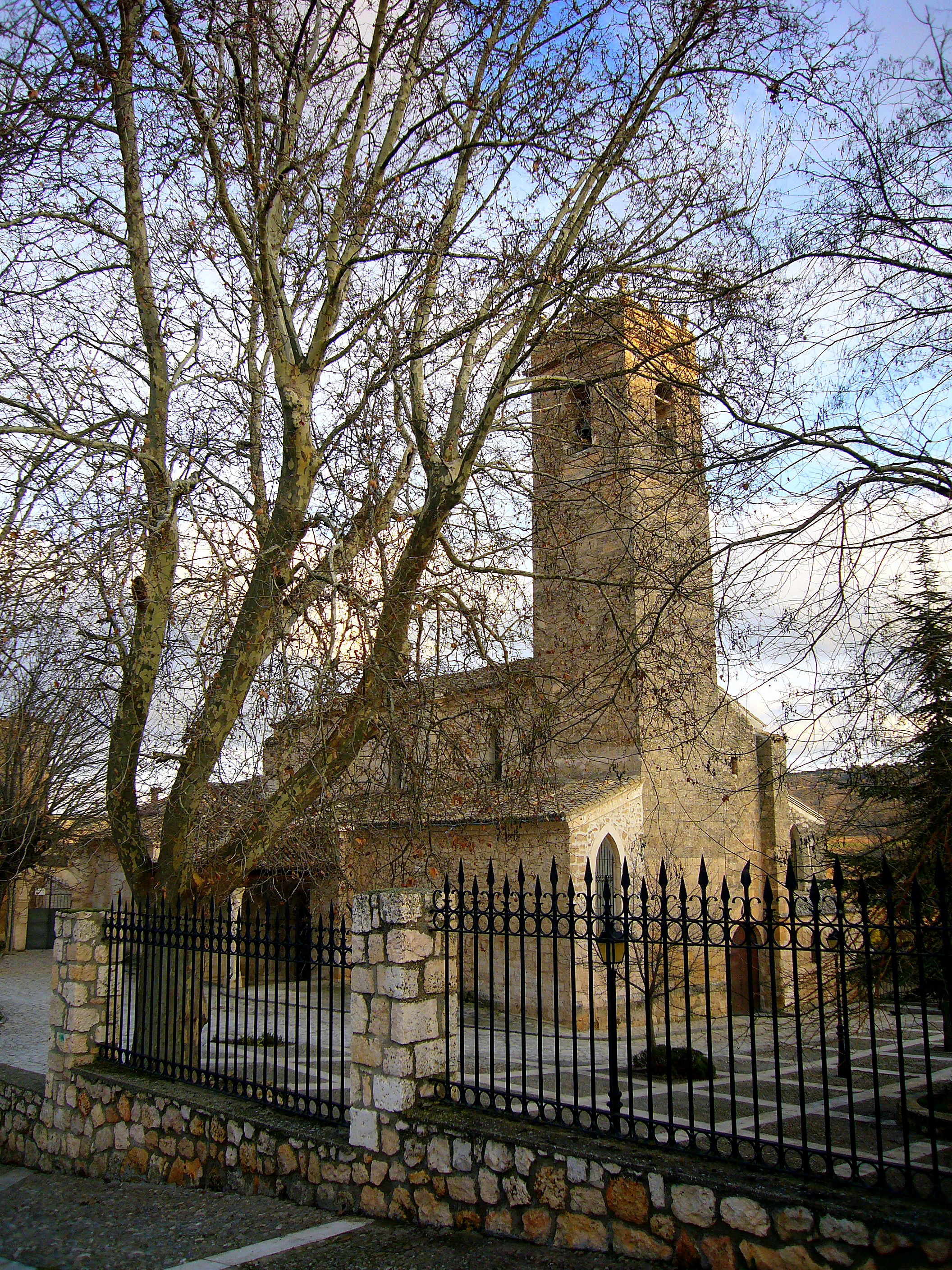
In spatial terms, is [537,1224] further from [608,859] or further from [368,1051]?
[608,859]

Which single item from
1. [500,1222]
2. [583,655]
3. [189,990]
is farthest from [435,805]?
[500,1222]

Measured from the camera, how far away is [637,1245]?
4.21 m

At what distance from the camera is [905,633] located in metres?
5.93

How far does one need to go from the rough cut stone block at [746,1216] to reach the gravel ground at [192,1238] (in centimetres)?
67

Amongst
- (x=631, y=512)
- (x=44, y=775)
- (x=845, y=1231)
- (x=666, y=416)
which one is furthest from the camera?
(x=44, y=775)

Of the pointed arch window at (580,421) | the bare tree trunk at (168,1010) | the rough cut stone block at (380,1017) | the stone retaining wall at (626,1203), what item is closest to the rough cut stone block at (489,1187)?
the stone retaining wall at (626,1203)

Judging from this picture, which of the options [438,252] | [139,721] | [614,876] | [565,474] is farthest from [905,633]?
[614,876]

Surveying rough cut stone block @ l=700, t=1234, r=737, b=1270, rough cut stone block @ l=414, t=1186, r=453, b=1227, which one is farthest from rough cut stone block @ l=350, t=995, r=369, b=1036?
rough cut stone block @ l=700, t=1234, r=737, b=1270

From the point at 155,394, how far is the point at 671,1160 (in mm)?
7796

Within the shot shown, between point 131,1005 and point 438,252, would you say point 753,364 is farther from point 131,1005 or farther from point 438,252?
point 131,1005

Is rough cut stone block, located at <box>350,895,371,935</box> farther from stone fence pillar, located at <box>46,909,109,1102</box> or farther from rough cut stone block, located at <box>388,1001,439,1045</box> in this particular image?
stone fence pillar, located at <box>46,909,109,1102</box>

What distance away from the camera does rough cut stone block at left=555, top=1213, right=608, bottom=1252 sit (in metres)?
4.36

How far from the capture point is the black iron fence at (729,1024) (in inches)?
154

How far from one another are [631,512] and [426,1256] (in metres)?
5.82
